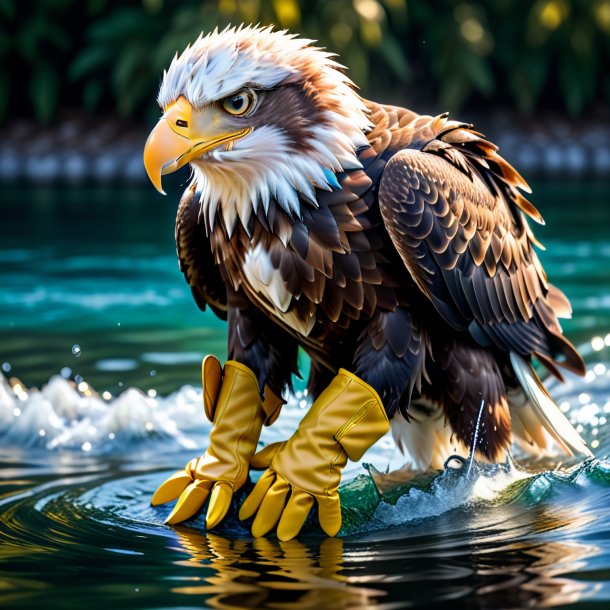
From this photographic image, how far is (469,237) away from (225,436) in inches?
38.9

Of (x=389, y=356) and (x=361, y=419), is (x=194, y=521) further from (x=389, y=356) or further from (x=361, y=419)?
(x=389, y=356)

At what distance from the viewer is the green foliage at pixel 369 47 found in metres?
16.0

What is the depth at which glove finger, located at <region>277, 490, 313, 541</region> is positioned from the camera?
12.7 ft

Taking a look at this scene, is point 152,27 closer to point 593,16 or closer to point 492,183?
point 593,16

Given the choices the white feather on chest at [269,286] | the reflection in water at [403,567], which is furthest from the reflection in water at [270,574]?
the white feather on chest at [269,286]

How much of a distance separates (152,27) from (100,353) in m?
11.1

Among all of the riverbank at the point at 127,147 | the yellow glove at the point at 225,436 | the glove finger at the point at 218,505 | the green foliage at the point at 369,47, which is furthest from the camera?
the green foliage at the point at 369,47

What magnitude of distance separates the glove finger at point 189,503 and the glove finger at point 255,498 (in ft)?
0.50

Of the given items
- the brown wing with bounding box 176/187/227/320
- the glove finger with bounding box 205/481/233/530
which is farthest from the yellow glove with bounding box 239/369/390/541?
the brown wing with bounding box 176/187/227/320

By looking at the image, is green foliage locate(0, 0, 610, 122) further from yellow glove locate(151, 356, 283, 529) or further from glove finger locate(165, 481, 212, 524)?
glove finger locate(165, 481, 212, 524)

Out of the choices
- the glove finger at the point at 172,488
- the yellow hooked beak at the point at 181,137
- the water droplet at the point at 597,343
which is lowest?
the glove finger at the point at 172,488

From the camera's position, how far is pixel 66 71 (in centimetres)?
1852

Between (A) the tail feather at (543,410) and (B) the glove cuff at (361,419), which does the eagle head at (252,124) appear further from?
(A) the tail feather at (543,410)

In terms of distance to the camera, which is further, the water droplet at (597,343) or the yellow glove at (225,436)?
the water droplet at (597,343)
